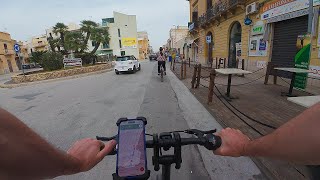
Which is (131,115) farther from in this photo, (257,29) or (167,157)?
(257,29)

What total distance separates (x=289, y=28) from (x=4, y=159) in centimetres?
1278

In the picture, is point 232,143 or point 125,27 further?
point 125,27

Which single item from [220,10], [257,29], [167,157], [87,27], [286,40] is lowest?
[167,157]

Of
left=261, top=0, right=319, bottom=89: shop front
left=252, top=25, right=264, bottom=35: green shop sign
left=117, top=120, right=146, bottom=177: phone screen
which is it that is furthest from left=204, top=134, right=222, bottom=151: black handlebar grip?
left=252, top=25, right=264, bottom=35: green shop sign

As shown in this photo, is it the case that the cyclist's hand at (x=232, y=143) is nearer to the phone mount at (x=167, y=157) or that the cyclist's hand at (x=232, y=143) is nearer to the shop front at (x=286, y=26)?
the phone mount at (x=167, y=157)

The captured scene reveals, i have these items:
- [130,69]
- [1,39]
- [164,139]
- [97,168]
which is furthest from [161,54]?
[1,39]

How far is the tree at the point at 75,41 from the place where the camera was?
26234 mm

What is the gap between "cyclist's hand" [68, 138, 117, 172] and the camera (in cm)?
108

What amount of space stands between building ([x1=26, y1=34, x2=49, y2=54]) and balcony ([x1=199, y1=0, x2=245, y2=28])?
227 ft

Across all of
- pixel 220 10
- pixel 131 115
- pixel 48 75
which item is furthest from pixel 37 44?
pixel 131 115

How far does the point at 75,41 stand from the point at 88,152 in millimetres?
27835

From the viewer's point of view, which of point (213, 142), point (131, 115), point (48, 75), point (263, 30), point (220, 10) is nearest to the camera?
point (213, 142)

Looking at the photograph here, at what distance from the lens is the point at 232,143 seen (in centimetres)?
121

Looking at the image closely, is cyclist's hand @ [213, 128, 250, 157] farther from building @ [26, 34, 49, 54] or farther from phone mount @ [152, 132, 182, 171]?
building @ [26, 34, 49, 54]
